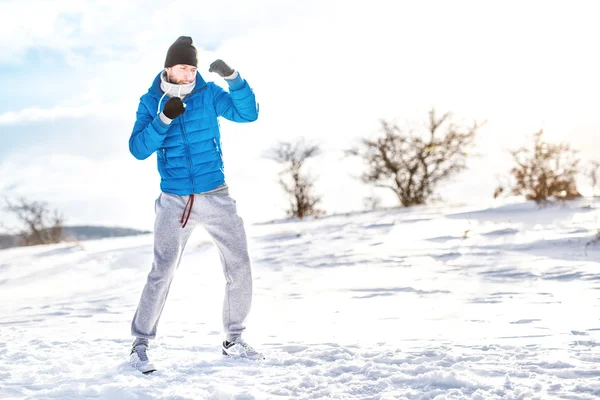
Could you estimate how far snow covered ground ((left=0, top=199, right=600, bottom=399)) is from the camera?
2986 mm

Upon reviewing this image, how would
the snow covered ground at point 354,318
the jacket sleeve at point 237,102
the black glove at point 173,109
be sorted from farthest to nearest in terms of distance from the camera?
the jacket sleeve at point 237,102 → the black glove at point 173,109 → the snow covered ground at point 354,318

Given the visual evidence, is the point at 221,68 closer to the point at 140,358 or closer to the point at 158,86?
the point at 158,86

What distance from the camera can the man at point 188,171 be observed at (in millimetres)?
3451

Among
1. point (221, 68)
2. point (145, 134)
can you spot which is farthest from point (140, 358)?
point (221, 68)

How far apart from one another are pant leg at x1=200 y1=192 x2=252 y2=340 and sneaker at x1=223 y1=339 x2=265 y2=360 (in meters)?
0.04

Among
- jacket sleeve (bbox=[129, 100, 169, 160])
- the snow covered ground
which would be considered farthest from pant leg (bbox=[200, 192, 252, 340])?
A: jacket sleeve (bbox=[129, 100, 169, 160])

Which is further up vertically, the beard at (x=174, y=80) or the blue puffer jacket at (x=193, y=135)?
the beard at (x=174, y=80)

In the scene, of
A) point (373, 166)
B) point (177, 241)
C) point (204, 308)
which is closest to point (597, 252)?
point (204, 308)

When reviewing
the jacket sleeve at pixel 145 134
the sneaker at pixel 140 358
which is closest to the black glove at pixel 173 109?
the jacket sleeve at pixel 145 134

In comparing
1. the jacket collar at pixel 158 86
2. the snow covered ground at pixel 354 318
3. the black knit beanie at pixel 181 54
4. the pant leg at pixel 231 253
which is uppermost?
the black knit beanie at pixel 181 54

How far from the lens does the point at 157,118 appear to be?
3.25m

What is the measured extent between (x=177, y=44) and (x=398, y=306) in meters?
2.70

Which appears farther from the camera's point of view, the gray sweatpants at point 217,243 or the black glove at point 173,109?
the gray sweatpants at point 217,243

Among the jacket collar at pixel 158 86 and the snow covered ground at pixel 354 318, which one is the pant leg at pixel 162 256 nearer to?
the snow covered ground at pixel 354 318
